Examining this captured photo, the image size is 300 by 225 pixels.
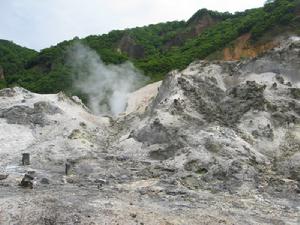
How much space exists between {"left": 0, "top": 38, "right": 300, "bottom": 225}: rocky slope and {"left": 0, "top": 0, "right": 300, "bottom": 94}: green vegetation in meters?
17.0

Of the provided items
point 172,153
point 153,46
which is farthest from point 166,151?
point 153,46

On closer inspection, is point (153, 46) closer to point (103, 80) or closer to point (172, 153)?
point (103, 80)

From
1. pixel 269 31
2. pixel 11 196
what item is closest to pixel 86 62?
pixel 269 31

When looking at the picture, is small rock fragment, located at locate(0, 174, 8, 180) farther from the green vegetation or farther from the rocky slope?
the green vegetation

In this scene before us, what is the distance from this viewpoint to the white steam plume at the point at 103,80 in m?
40.8

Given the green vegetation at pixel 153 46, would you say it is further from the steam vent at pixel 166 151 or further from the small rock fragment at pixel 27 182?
the small rock fragment at pixel 27 182

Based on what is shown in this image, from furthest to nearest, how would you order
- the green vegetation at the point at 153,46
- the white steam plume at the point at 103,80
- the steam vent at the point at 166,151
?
the green vegetation at the point at 153,46 < the white steam plume at the point at 103,80 < the steam vent at the point at 166,151

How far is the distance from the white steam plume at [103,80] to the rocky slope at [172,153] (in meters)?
5.37

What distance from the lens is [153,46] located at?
240 ft

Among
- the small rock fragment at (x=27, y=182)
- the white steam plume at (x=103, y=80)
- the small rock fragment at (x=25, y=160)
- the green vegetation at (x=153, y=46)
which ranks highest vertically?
the green vegetation at (x=153, y=46)

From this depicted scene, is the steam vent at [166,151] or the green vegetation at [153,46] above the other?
the green vegetation at [153,46]

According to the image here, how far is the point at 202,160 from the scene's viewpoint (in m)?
22.4

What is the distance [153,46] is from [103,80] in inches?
1075

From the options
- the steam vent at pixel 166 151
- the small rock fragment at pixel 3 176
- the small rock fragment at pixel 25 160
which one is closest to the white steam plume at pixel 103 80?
the steam vent at pixel 166 151
